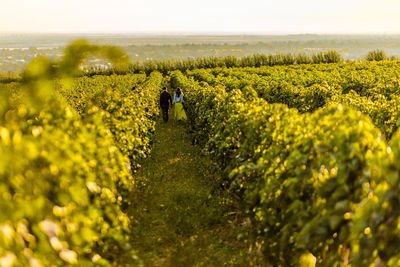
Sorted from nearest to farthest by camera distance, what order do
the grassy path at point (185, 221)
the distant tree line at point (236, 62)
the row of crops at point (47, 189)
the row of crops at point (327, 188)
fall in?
1. the row of crops at point (47, 189)
2. the row of crops at point (327, 188)
3. the grassy path at point (185, 221)
4. the distant tree line at point (236, 62)

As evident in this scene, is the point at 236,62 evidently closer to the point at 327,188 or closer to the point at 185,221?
the point at 185,221

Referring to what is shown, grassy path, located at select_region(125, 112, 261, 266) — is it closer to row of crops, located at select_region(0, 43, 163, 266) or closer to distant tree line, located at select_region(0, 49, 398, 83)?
row of crops, located at select_region(0, 43, 163, 266)

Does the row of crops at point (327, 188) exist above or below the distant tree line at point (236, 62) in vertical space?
below

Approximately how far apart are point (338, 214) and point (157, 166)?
6813 millimetres

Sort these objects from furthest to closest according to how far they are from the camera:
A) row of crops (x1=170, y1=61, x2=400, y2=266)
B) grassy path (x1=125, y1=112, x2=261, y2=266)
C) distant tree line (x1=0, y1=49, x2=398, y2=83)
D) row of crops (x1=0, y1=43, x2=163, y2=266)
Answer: distant tree line (x1=0, y1=49, x2=398, y2=83)
grassy path (x1=125, y1=112, x2=261, y2=266)
row of crops (x1=170, y1=61, x2=400, y2=266)
row of crops (x1=0, y1=43, x2=163, y2=266)

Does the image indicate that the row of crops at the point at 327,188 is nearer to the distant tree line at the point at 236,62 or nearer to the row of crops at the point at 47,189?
the row of crops at the point at 47,189

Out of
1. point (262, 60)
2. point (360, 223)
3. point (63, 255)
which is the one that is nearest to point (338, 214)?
point (360, 223)

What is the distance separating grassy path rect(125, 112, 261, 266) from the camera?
4719 millimetres

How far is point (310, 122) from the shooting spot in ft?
11.8

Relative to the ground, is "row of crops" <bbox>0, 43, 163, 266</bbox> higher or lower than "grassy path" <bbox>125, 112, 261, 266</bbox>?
higher

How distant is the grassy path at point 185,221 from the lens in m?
4.72

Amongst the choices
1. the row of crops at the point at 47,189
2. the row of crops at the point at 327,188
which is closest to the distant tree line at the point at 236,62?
the row of crops at the point at 327,188

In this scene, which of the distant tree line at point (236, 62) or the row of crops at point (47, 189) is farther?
the distant tree line at point (236, 62)

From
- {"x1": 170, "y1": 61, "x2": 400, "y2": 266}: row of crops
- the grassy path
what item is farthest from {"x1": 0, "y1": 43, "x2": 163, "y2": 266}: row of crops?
the grassy path
